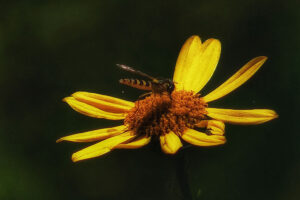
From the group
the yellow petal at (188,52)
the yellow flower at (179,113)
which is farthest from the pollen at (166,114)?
the yellow petal at (188,52)

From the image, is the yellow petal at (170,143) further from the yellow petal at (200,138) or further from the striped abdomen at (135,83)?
the striped abdomen at (135,83)

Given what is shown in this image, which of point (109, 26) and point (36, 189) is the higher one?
point (109, 26)

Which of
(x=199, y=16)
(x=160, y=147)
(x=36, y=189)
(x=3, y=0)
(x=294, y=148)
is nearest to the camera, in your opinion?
(x=160, y=147)

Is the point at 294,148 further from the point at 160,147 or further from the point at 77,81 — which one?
the point at 77,81

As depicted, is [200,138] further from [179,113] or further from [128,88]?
Answer: [128,88]

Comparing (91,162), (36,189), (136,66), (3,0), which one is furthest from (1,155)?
(3,0)

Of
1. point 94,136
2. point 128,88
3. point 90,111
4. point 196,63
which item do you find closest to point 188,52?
point 196,63
